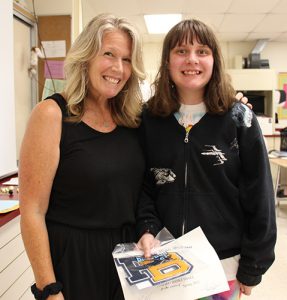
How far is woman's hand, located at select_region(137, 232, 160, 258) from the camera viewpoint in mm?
1039

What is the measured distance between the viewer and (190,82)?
1145 mm

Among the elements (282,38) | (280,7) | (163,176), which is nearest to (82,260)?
(163,176)

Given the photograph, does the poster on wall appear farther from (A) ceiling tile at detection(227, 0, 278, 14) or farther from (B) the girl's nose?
(B) the girl's nose

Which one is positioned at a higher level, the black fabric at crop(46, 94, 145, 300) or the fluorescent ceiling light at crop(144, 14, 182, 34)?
the fluorescent ceiling light at crop(144, 14, 182, 34)

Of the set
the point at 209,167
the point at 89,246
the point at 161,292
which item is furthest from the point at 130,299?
the point at 209,167

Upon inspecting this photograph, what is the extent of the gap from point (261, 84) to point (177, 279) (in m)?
5.43

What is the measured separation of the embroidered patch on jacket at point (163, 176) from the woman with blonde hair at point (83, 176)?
0.06 meters

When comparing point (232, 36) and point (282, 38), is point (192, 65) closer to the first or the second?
point (232, 36)

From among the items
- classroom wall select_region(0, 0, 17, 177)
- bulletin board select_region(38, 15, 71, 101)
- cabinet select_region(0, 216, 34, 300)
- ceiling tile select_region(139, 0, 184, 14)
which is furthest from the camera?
ceiling tile select_region(139, 0, 184, 14)

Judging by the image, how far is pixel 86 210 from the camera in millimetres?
1073

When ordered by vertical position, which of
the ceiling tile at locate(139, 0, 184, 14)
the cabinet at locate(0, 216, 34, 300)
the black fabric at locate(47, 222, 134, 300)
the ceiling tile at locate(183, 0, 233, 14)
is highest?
the ceiling tile at locate(183, 0, 233, 14)

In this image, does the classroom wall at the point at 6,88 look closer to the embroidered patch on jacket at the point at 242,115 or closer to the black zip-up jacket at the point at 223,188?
the black zip-up jacket at the point at 223,188

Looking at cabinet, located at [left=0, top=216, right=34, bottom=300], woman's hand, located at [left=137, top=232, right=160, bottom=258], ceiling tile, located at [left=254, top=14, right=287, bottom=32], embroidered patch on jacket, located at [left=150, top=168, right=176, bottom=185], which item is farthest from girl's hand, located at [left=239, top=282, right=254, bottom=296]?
ceiling tile, located at [left=254, top=14, right=287, bottom=32]

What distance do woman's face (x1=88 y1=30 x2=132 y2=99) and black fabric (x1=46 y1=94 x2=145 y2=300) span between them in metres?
0.15
